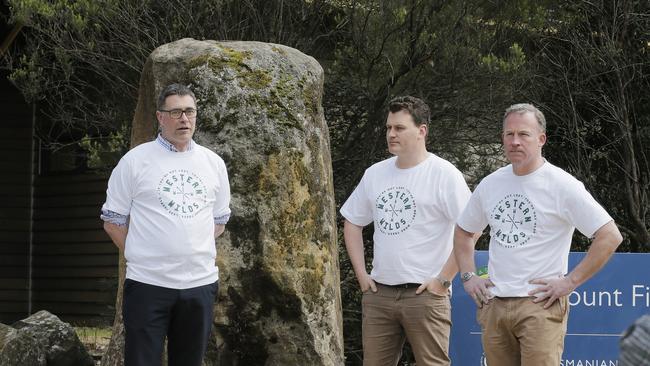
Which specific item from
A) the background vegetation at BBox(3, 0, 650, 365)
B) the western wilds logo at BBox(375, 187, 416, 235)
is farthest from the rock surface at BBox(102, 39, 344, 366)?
the background vegetation at BBox(3, 0, 650, 365)

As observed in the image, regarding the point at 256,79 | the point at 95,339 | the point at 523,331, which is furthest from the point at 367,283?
the point at 95,339

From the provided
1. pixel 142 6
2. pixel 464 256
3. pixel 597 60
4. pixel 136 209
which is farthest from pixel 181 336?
pixel 597 60

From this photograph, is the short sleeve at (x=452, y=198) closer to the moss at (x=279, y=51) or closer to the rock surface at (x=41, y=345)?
the moss at (x=279, y=51)

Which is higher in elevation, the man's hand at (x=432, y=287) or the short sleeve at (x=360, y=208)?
the short sleeve at (x=360, y=208)

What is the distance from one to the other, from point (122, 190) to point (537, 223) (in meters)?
1.77

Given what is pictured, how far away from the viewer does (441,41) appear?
8.61m

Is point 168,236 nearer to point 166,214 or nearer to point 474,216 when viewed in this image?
point 166,214

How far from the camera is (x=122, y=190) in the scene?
474 centimetres

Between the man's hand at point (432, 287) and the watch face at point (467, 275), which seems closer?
the watch face at point (467, 275)

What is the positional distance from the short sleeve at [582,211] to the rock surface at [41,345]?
4.01 metres

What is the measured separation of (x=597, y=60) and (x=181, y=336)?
584 centimetres

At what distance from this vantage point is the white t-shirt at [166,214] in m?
4.64

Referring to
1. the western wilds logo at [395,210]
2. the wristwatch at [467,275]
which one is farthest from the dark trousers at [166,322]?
the wristwatch at [467,275]

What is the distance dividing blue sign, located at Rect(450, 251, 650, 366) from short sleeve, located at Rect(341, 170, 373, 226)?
152 centimetres
